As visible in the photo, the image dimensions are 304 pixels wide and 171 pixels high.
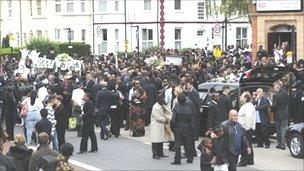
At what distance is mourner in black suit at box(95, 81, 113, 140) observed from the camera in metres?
20.3

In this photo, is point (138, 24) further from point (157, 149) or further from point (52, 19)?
point (157, 149)

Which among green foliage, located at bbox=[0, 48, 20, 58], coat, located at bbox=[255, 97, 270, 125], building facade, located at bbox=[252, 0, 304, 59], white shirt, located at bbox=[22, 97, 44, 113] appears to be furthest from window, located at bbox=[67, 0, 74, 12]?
coat, located at bbox=[255, 97, 270, 125]

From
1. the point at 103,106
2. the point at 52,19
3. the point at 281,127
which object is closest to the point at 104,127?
the point at 103,106

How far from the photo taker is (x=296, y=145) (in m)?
16.7

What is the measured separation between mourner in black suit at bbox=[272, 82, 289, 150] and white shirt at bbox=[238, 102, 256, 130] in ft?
4.06

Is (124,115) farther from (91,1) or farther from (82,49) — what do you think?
(91,1)

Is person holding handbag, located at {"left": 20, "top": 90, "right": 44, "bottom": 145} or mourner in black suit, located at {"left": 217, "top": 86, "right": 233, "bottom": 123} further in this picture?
person holding handbag, located at {"left": 20, "top": 90, "right": 44, "bottom": 145}

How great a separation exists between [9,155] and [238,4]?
35123 mm

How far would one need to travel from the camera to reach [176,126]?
16.0m

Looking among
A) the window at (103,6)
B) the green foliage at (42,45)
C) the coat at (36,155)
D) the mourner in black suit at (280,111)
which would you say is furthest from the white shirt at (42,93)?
the window at (103,6)

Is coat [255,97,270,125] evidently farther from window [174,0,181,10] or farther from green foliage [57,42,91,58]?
window [174,0,181,10]

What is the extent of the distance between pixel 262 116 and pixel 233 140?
207 inches

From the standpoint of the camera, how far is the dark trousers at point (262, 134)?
1820 cm

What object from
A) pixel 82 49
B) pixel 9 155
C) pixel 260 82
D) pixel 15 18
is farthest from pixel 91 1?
pixel 9 155
